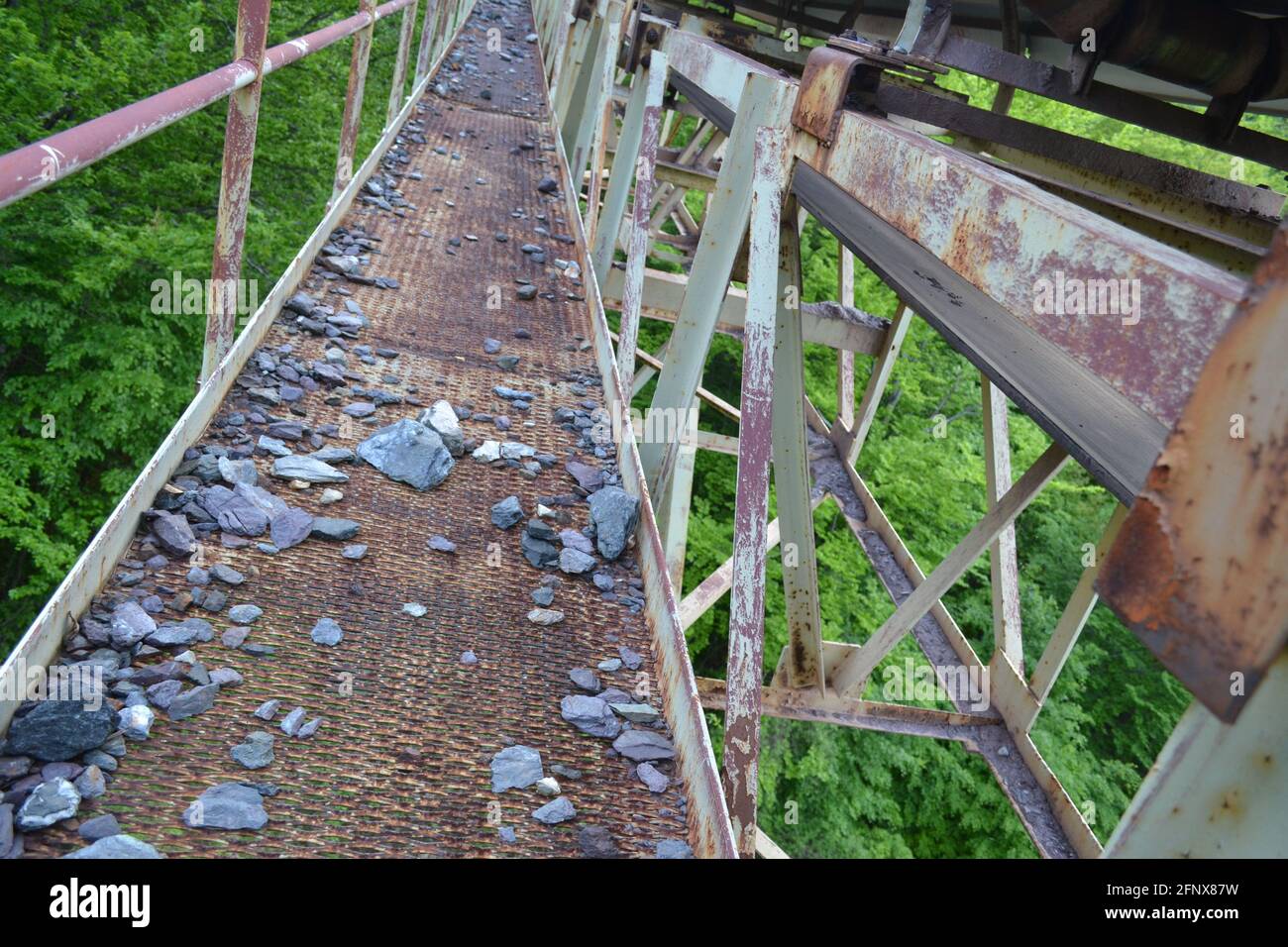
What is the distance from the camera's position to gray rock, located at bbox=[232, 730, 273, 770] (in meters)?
2.10

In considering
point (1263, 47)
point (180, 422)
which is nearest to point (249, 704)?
point (180, 422)

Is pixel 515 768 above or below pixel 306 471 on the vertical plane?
below

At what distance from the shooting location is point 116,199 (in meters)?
10.3

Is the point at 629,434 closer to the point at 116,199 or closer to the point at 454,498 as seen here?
the point at 454,498

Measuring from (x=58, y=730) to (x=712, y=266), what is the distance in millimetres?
2380

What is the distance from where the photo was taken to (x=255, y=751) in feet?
6.98

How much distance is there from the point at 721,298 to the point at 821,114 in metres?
1.07

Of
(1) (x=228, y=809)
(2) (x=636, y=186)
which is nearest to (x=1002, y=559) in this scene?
(2) (x=636, y=186)

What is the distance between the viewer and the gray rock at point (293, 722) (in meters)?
2.21

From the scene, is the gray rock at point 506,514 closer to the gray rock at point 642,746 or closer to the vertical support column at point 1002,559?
the gray rock at point 642,746

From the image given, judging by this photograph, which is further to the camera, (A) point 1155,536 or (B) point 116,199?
(B) point 116,199

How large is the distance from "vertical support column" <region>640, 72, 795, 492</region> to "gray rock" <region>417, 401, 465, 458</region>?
0.73 metres

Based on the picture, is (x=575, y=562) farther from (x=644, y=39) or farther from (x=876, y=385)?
(x=876, y=385)

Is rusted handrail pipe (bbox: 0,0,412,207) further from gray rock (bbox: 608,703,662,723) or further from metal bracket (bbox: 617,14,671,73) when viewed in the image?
metal bracket (bbox: 617,14,671,73)
